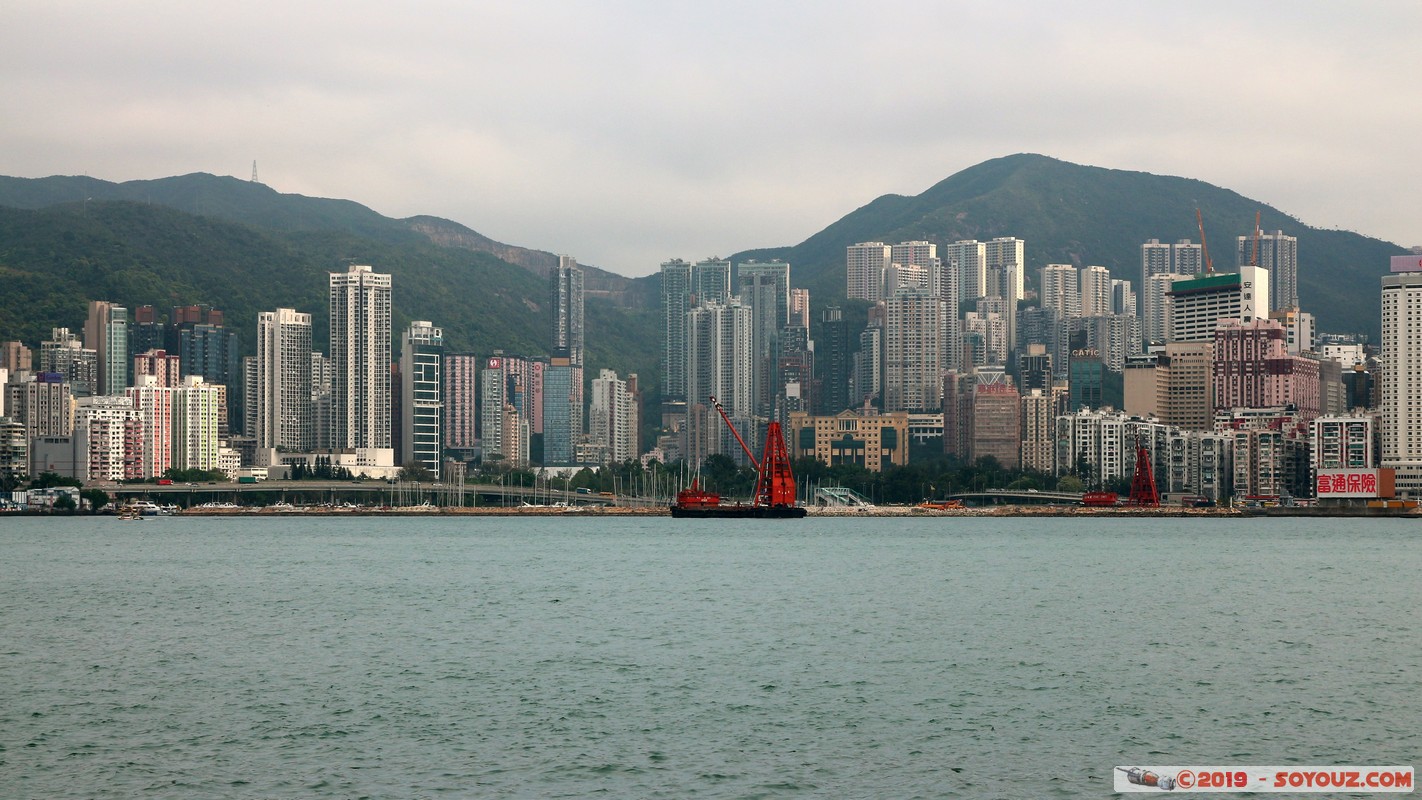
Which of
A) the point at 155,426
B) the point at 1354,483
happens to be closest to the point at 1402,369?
the point at 1354,483

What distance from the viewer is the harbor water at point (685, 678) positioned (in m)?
22.6

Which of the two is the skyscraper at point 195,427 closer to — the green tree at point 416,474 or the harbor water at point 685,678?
the green tree at point 416,474

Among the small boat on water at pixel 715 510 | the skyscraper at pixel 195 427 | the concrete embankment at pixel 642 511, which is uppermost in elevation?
the skyscraper at pixel 195 427

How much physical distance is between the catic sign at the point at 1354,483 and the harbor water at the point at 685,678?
84233mm

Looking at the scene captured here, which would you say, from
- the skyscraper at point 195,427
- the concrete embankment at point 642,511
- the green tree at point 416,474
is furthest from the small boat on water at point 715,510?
the skyscraper at point 195,427

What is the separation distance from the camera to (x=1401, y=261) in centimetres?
16062

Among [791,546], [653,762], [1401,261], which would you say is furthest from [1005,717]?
[1401,261]

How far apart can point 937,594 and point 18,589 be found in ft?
97.7

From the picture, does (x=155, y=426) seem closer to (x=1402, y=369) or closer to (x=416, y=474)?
(x=416, y=474)

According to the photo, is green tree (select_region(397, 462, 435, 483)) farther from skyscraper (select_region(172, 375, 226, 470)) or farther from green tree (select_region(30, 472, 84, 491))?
green tree (select_region(30, 472, 84, 491))

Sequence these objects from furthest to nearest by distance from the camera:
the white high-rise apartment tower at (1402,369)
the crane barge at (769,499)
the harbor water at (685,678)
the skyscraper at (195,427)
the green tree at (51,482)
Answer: the skyscraper at (195,427)
the white high-rise apartment tower at (1402,369)
the green tree at (51,482)
the crane barge at (769,499)
the harbor water at (685,678)

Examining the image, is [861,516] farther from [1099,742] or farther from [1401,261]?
[1099,742]

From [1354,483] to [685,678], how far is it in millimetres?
127814

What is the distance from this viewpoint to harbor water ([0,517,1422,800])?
74.2 ft
